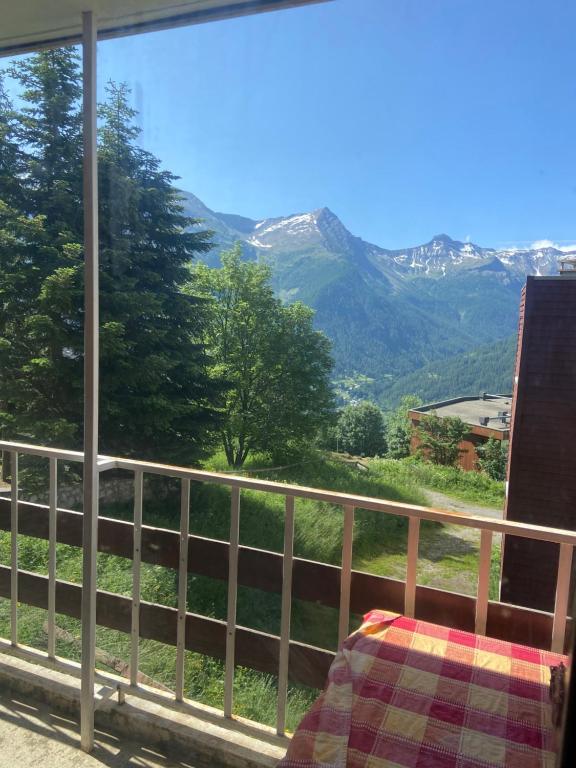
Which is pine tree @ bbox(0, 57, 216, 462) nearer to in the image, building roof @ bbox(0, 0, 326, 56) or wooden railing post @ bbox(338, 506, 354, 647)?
building roof @ bbox(0, 0, 326, 56)

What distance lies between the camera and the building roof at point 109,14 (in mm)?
1294

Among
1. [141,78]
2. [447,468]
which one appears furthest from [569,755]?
[141,78]

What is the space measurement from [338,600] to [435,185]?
1321 millimetres

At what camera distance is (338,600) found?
146 cm

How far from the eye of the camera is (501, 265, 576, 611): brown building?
1.34 m

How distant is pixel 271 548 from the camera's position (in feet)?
6.38

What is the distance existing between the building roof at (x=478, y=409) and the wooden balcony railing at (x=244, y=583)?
35 cm

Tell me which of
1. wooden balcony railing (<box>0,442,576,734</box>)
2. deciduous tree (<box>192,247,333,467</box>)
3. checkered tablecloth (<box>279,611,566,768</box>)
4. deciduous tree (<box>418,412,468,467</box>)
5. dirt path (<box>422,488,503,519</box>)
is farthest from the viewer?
deciduous tree (<box>192,247,333,467</box>)

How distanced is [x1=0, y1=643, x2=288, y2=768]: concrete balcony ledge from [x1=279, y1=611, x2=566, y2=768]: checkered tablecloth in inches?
28.7

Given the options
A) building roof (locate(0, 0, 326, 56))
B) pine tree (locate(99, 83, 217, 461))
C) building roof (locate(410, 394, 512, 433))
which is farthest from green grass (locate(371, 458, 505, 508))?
building roof (locate(0, 0, 326, 56))

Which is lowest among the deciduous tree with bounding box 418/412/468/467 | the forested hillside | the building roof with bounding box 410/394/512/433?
the deciduous tree with bounding box 418/412/468/467

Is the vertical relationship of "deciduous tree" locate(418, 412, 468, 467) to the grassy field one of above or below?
above

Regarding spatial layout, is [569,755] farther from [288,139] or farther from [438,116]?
[288,139]

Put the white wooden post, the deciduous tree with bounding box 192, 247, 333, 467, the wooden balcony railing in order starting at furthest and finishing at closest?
the deciduous tree with bounding box 192, 247, 333, 467 → the white wooden post → the wooden balcony railing
